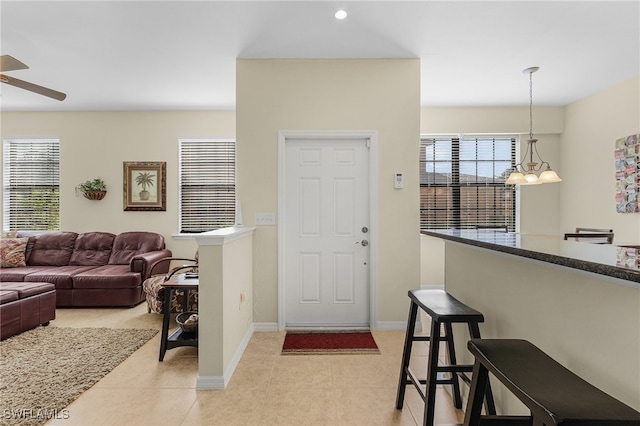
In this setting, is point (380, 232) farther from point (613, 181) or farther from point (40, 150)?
point (40, 150)

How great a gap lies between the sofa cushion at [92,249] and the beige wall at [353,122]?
2857 mm

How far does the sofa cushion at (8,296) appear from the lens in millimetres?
3026

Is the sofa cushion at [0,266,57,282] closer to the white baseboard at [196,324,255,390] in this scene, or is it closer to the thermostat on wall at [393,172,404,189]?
the white baseboard at [196,324,255,390]

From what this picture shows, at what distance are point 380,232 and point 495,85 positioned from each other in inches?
101

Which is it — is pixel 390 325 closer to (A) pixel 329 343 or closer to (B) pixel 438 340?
(A) pixel 329 343

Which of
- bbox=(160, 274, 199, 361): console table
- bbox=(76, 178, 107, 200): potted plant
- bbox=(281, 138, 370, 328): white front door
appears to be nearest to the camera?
bbox=(160, 274, 199, 361): console table

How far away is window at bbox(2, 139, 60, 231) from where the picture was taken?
5.21 metres

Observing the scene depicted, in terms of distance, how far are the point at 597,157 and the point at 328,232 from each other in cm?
390

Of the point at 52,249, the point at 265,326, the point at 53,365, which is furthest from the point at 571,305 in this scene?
the point at 52,249

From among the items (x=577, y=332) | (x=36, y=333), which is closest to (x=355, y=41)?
(x=577, y=332)

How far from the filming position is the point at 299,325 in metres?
3.48

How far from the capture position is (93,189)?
501cm

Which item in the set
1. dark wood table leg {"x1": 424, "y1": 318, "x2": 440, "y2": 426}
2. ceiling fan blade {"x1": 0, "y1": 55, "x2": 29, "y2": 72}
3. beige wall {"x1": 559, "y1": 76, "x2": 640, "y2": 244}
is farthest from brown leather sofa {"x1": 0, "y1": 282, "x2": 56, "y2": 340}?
beige wall {"x1": 559, "y1": 76, "x2": 640, "y2": 244}

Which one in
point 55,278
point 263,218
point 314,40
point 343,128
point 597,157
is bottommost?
point 55,278
